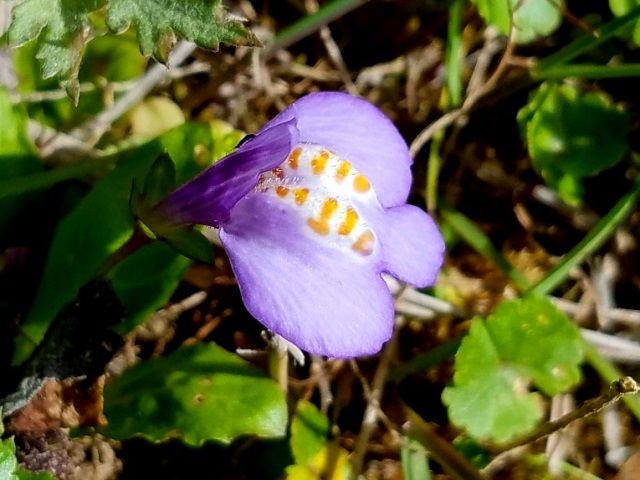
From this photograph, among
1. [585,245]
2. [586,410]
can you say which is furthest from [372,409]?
[585,245]

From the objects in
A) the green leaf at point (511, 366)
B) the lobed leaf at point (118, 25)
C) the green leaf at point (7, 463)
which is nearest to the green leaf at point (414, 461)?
the green leaf at point (511, 366)

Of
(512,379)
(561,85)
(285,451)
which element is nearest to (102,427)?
(285,451)

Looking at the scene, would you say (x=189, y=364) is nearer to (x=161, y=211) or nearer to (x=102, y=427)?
(x=102, y=427)

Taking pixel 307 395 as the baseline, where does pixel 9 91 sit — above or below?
above

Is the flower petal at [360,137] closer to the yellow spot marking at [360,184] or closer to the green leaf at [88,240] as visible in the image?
the yellow spot marking at [360,184]

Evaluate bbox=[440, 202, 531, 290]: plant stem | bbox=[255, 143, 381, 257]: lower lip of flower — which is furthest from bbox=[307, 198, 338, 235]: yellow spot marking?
bbox=[440, 202, 531, 290]: plant stem

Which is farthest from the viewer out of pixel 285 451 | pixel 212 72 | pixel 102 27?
pixel 212 72
